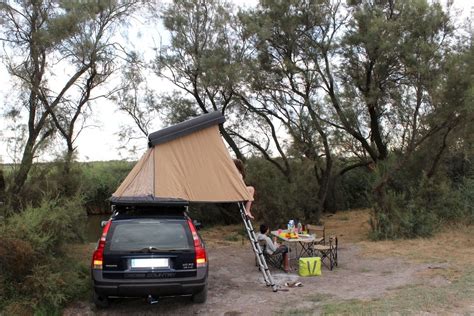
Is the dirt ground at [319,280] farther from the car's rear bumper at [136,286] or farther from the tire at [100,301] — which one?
the car's rear bumper at [136,286]

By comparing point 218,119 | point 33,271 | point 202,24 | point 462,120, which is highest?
point 202,24

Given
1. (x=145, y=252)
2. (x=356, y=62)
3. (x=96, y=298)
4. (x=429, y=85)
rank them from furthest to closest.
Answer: (x=356, y=62), (x=429, y=85), (x=96, y=298), (x=145, y=252)

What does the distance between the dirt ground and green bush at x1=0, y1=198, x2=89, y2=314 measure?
1.35 ft

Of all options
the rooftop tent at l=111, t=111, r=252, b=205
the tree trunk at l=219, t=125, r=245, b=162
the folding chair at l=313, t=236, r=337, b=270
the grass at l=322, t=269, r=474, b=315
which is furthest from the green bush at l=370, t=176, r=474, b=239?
the rooftop tent at l=111, t=111, r=252, b=205

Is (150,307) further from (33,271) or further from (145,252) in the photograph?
(33,271)

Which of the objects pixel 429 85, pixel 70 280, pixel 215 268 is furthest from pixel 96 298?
pixel 429 85

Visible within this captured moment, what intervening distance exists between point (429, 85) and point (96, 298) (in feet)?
40.0

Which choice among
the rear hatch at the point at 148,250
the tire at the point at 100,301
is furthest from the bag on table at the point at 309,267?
the tire at the point at 100,301

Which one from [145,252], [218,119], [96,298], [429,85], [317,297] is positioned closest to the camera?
[145,252]

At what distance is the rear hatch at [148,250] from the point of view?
21.1ft

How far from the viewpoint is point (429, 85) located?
48.8 feet

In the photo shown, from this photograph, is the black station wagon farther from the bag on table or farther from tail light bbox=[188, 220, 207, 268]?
the bag on table

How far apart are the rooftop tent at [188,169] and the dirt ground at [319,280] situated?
1834mm

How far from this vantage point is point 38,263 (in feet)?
22.8
